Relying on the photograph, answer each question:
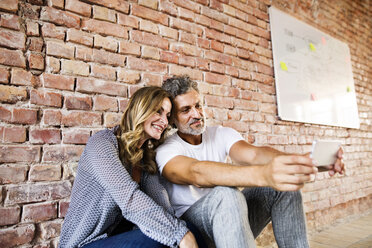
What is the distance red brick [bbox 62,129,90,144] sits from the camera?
1325 mm

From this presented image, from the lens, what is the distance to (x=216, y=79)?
198 cm

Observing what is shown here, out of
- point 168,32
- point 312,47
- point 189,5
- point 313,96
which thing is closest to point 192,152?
point 168,32

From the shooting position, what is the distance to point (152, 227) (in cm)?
101

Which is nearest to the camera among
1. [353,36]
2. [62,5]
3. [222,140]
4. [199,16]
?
[62,5]

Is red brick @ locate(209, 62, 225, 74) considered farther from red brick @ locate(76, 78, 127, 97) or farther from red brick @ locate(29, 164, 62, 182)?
red brick @ locate(29, 164, 62, 182)

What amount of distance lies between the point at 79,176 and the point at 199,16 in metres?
1.39

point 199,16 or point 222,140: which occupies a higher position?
point 199,16

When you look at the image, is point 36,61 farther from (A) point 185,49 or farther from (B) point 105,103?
(A) point 185,49

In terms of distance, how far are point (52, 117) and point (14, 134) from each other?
174 millimetres

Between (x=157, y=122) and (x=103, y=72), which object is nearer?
(x=157, y=122)

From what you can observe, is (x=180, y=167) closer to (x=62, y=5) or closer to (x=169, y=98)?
(x=169, y=98)

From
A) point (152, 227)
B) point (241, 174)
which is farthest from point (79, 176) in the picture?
point (241, 174)

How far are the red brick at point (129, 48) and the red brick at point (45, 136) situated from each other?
1.90 ft

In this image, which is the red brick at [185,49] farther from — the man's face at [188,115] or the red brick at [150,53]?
the man's face at [188,115]
